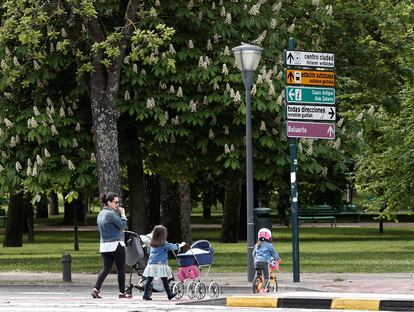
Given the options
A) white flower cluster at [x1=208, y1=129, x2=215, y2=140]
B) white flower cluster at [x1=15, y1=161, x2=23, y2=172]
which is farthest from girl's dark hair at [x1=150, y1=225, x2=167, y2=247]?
white flower cluster at [x1=15, y1=161, x2=23, y2=172]

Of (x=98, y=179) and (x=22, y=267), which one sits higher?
(x=98, y=179)

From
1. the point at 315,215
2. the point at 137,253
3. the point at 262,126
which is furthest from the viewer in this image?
the point at 315,215

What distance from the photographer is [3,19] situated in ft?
91.4

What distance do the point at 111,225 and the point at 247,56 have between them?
502 cm

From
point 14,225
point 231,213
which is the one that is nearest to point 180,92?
point 231,213

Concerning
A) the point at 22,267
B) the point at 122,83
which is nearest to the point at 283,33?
the point at 122,83

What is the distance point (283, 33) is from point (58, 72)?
5.26m

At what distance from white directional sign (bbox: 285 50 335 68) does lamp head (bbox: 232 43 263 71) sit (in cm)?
146

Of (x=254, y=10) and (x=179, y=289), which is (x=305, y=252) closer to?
(x=254, y=10)

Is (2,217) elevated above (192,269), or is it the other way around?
(2,217)

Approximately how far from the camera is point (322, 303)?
58.8 feet

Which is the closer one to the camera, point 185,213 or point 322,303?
point 322,303

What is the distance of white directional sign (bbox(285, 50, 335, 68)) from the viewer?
22.1 meters

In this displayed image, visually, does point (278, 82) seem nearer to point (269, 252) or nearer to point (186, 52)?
point (186, 52)
